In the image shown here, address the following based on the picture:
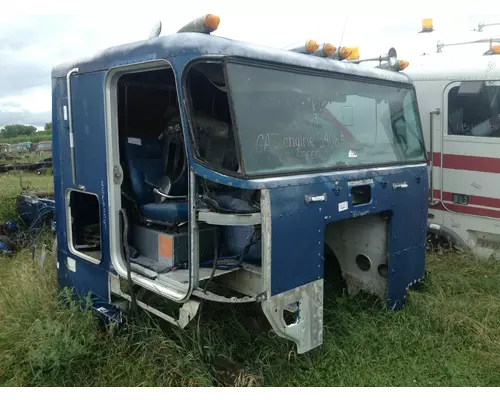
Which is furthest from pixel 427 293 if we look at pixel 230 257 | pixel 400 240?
pixel 230 257

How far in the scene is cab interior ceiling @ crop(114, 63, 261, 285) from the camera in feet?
10.0

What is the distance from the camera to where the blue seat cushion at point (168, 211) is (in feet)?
11.3

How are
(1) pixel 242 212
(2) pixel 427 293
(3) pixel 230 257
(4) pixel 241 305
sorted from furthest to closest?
(2) pixel 427 293 → (4) pixel 241 305 → (3) pixel 230 257 → (1) pixel 242 212

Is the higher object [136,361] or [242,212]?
[242,212]

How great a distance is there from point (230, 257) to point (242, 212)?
1.44ft

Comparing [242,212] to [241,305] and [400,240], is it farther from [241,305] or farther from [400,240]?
[400,240]

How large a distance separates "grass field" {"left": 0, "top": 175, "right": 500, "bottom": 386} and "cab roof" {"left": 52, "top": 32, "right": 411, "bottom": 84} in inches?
70.0

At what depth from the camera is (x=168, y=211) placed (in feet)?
11.4

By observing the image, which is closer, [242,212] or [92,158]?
[242,212]

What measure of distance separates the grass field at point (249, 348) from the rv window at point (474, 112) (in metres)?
2.07

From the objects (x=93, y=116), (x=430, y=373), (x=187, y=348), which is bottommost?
(x=430, y=373)

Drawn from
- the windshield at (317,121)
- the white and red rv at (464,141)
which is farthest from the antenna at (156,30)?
the white and red rv at (464,141)

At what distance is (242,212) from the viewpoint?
9.65 ft

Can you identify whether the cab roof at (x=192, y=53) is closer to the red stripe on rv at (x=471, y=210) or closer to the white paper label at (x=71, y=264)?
the white paper label at (x=71, y=264)
